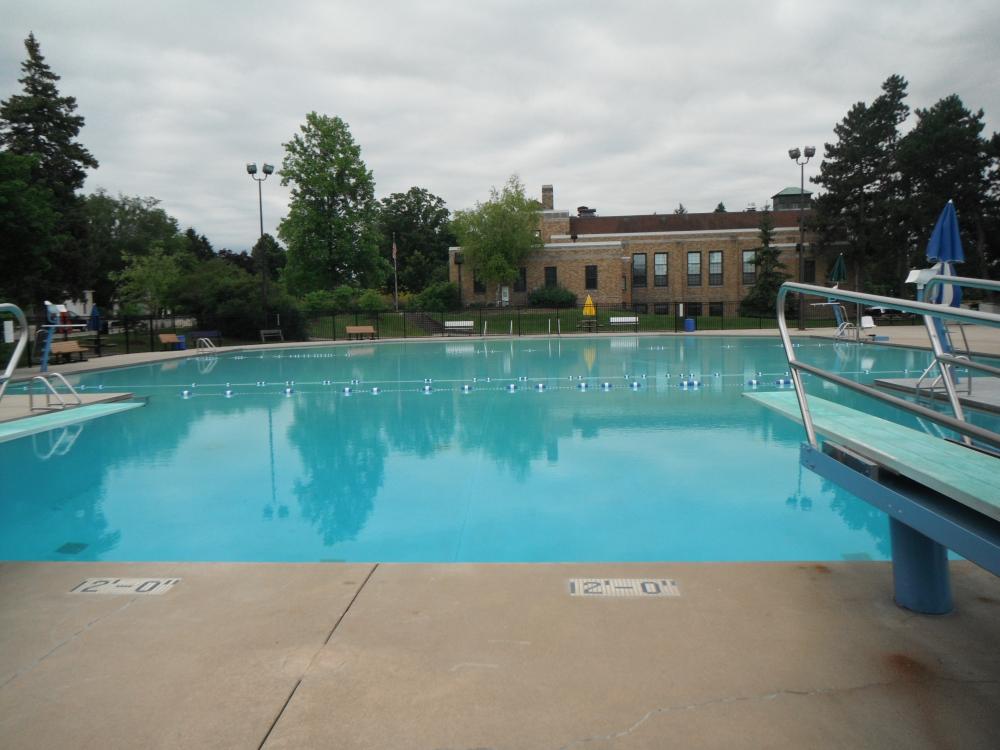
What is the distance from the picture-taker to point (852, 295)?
10.2 feet

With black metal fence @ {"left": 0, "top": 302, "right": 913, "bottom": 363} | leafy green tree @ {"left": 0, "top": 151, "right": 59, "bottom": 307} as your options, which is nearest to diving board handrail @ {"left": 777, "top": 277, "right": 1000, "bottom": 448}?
leafy green tree @ {"left": 0, "top": 151, "right": 59, "bottom": 307}

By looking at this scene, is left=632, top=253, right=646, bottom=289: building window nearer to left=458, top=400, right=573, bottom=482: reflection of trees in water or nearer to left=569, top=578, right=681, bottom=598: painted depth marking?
left=458, top=400, right=573, bottom=482: reflection of trees in water

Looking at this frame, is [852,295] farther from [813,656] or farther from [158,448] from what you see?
[158,448]

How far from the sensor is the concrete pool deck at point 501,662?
89.7 inches

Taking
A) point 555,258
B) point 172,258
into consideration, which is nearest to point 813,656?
point 555,258

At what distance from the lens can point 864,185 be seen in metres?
47.9

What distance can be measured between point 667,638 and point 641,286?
1973 inches

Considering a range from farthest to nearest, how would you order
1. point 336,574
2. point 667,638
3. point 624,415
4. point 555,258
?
point 555,258
point 624,415
point 336,574
point 667,638

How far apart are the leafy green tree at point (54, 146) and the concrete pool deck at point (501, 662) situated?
4443 cm

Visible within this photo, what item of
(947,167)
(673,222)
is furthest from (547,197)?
(947,167)

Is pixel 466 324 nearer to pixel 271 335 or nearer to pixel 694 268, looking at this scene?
pixel 271 335

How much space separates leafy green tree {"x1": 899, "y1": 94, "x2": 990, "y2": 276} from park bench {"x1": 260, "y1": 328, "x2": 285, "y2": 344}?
3887 centimetres

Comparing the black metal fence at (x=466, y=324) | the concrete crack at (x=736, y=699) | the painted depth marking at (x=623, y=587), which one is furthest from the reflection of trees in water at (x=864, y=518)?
the black metal fence at (x=466, y=324)

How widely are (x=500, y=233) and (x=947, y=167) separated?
29116 mm
